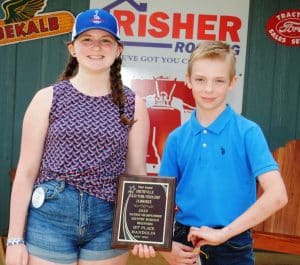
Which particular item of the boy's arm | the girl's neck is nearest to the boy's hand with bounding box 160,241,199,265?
the boy's arm

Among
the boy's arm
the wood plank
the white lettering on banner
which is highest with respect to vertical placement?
the white lettering on banner

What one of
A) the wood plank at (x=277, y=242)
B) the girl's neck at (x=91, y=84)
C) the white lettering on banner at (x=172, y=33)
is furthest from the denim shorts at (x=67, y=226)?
the white lettering on banner at (x=172, y=33)

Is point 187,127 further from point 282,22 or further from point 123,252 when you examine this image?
point 282,22

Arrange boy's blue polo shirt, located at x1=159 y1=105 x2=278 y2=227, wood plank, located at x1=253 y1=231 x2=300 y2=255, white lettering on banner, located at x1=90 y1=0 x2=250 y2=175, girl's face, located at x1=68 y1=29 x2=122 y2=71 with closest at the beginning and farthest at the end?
boy's blue polo shirt, located at x1=159 y1=105 x2=278 y2=227 → girl's face, located at x1=68 y1=29 x2=122 y2=71 → wood plank, located at x1=253 y1=231 x2=300 y2=255 → white lettering on banner, located at x1=90 y1=0 x2=250 y2=175

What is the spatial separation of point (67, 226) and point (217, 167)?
59 cm

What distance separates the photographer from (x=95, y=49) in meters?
2.13

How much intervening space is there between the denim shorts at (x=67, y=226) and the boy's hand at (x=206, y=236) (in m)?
0.34

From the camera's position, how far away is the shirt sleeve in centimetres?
194

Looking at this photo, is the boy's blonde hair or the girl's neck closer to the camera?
the boy's blonde hair

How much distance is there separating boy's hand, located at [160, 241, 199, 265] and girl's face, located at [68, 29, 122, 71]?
719mm

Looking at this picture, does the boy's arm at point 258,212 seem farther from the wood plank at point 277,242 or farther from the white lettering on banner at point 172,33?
the white lettering on banner at point 172,33

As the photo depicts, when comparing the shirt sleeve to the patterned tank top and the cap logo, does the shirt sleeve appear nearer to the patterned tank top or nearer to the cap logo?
the patterned tank top

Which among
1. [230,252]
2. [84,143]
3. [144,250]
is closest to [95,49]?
[84,143]

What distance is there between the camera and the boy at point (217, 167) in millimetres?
1976
